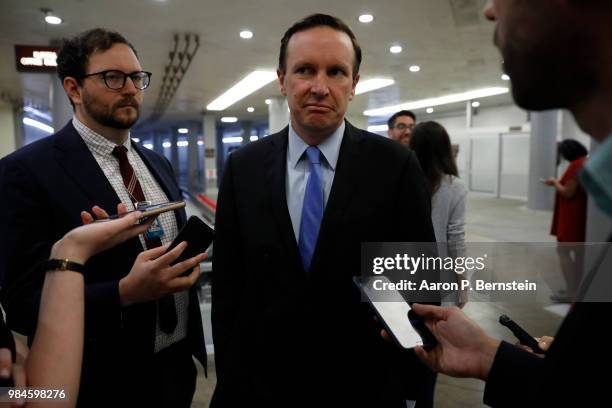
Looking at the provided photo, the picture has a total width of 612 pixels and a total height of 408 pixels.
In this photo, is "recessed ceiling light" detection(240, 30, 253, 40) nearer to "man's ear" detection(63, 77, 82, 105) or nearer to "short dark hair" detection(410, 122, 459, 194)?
"short dark hair" detection(410, 122, 459, 194)

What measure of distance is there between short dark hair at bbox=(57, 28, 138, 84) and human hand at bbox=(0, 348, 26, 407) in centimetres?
118

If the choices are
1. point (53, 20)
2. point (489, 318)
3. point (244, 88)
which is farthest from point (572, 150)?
point (244, 88)

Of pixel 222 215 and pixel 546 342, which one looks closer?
pixel 546 342

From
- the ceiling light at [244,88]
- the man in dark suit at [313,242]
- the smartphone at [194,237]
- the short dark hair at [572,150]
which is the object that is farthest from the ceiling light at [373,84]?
the smartphone at [194,237]

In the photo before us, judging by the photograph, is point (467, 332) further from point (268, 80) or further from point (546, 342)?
point (268, 80)

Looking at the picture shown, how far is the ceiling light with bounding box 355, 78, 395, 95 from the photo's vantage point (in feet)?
38.9

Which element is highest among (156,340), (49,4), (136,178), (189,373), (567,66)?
(49,4)

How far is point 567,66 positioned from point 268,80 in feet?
38.2

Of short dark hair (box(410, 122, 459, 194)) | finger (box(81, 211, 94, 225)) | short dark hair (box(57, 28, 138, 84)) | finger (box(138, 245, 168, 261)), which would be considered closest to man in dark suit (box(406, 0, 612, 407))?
finger (box(138, 245, 168, 261))

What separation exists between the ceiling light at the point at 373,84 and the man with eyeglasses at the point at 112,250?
10726 mm

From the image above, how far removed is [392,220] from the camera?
144cm

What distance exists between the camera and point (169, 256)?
137 centimetres

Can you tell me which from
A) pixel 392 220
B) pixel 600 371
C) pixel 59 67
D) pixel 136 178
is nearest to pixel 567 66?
pixel 600 371

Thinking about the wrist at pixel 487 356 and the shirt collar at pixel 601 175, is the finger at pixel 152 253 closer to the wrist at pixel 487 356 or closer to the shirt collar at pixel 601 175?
the wrist at pixel 487 356
